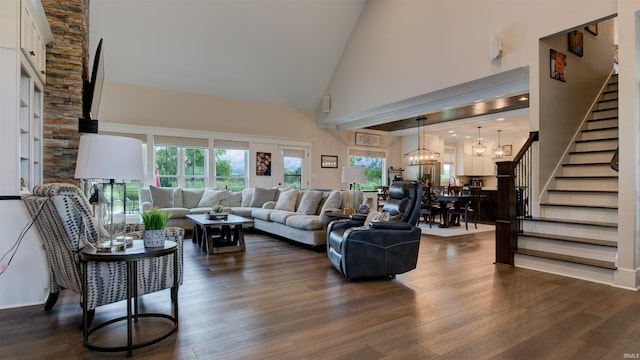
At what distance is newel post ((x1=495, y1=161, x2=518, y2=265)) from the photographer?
4.39 meters

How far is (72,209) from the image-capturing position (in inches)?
92.5

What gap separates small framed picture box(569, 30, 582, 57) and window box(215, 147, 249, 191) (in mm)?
6835

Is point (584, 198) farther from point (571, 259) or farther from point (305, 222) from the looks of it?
point (305, 222)

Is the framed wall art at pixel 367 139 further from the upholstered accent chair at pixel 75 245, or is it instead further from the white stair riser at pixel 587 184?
the upholstered accent chair at pixel 75 245

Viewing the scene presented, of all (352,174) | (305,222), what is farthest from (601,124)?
(305,222)

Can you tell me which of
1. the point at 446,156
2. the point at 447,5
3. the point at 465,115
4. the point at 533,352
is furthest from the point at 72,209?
the point at 446,156

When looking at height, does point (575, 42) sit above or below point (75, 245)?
above

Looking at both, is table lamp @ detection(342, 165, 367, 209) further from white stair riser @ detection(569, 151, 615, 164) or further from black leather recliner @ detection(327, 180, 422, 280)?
white stair riser @ detection(569, 151, 615, 164)

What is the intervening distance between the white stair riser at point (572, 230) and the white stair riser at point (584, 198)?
55 cm

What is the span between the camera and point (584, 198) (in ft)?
15.6

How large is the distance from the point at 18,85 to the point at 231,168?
5721 millimetres

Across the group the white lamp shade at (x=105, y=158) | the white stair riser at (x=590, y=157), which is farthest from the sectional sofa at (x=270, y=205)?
the white stair riser at (x=590, y=157)

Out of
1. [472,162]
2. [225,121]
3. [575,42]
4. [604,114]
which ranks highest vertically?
[575,42]

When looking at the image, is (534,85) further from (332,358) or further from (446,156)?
(446,156)
